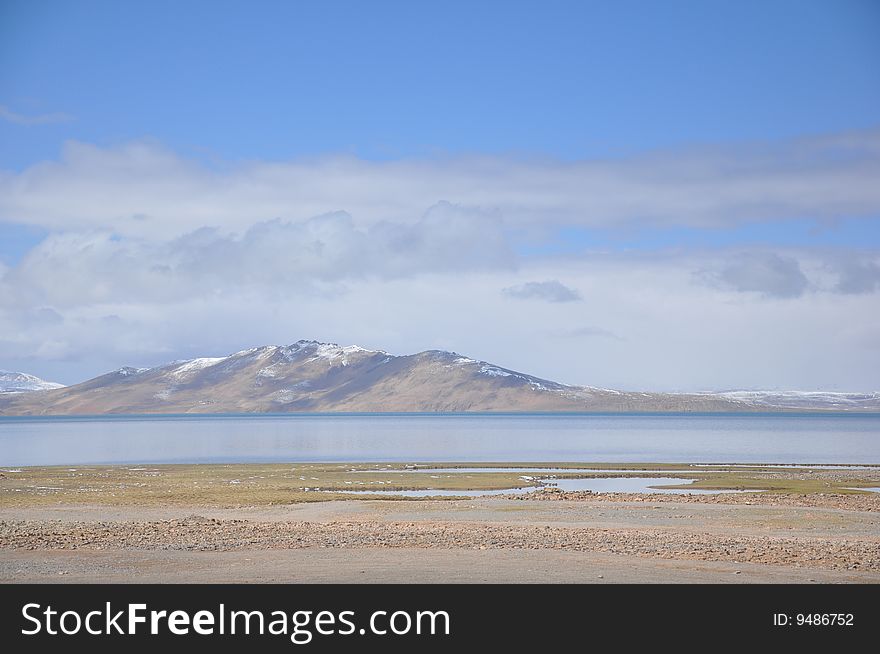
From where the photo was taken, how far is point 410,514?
132 feet

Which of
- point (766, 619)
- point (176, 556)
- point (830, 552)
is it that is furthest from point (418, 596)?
point (830, 552)

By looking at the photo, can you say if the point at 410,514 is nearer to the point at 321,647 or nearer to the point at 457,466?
the point at 321,647

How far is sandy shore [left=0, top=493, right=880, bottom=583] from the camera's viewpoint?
74.2ft

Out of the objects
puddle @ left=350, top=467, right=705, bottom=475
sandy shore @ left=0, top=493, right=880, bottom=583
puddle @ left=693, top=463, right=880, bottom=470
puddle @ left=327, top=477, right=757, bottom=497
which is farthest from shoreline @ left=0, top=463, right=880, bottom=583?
puddle @ left=693, top=463, right=880, bottom=470

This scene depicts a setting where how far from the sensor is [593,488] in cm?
5975

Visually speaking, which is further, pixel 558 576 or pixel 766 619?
pixel 558 576

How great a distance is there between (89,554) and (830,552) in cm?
2154

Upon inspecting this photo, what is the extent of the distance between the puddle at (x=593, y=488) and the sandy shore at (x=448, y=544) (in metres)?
11.8

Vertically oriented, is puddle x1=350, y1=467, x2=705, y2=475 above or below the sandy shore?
below

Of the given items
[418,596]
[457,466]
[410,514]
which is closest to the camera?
[418,596]

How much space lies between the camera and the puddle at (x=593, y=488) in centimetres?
5534

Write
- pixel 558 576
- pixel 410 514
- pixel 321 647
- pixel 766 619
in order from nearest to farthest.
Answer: pixel 321 647
pixel 766 619
pixel 558 576
pixel 410 514

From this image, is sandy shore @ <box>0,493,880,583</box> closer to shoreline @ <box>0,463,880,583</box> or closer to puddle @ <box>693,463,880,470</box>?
shoreline @ <box>0,463,880,583</box>

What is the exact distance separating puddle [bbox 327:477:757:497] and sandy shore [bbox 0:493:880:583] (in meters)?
11.8
